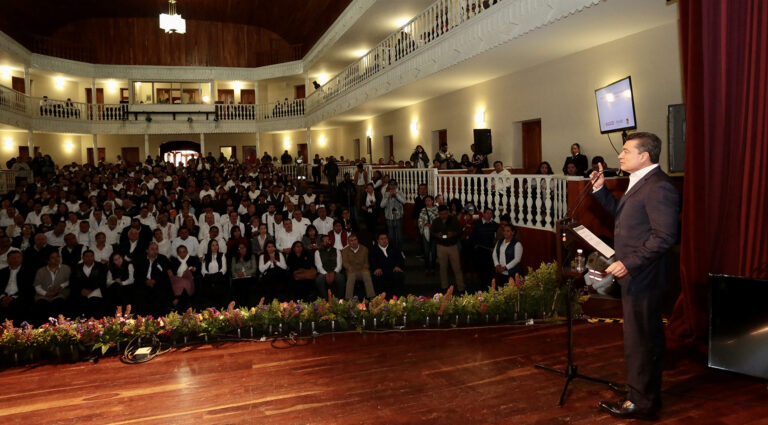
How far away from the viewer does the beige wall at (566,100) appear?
7281 millimetres

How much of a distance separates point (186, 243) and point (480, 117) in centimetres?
717

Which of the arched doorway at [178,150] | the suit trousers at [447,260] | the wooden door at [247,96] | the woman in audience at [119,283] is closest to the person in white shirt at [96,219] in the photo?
the woman in audience at [119,283]

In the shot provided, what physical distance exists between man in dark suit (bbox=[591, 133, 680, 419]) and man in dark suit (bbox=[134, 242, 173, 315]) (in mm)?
5448

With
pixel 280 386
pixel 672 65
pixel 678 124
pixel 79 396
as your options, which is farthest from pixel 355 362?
pixel 672 65

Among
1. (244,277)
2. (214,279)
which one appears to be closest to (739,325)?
(244,277)

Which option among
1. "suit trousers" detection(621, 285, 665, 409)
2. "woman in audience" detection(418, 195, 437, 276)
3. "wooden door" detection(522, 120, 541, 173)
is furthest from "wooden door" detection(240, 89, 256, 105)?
"suit trousers" detection(621, 285, 665, 409)

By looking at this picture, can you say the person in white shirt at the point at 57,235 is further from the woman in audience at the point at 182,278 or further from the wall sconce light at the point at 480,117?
the wall sconce light at the point at 480,117

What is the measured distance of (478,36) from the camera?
→ 842 centimetres

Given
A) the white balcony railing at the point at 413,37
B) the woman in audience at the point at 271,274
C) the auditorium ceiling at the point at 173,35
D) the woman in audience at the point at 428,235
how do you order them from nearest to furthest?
the woman in audience at the point at 271,274
the woman in audience at the point at 428,235
the white balcony railing at the point at 413,37
the auditorium ceiling at the point at 173,35

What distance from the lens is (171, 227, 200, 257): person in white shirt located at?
7.31 meters

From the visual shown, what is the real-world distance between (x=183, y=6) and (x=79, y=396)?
1953 cm

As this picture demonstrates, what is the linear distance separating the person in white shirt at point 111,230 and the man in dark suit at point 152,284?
6.57ft

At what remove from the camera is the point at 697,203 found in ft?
12.3

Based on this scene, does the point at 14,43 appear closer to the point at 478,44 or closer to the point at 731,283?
the point at 478,44
